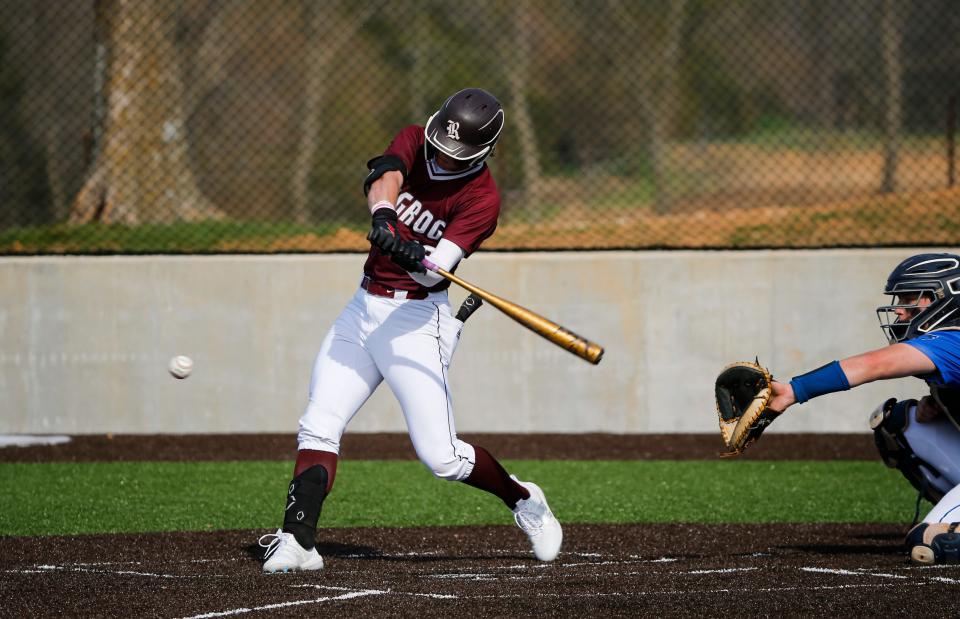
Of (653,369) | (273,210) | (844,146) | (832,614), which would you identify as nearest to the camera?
(832,614)

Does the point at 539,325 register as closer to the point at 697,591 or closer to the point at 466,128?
the point at 466,128

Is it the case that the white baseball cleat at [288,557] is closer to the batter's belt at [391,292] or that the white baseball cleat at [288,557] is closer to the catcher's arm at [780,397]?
the batter's belt at [391,292]

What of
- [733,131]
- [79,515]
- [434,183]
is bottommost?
[79,515]

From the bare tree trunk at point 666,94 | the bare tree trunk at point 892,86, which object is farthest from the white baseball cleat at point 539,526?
the bare tree trunk at point 666,94

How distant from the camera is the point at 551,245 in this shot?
11.7 metres

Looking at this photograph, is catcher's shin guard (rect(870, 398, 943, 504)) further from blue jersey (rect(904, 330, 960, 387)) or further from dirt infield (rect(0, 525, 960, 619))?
blue jersey (rect(904, 330, 960, 387))

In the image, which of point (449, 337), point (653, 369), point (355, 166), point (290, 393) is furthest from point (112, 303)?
point (355, 166)

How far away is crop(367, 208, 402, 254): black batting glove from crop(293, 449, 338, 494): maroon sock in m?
1.02

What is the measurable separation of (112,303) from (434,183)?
609 cm

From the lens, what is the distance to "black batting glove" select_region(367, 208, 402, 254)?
504 cm

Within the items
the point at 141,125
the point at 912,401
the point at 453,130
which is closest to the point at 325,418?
the point at 453,130

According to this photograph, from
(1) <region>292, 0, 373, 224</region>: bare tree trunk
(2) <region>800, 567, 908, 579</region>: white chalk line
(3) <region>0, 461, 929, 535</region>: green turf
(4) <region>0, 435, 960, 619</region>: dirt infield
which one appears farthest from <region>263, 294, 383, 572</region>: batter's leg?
(1) <region>292, 0, 373, 224</region>: bare tree trunk

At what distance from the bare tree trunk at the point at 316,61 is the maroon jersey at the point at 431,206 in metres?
13.4

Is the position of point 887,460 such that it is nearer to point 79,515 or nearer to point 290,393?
point 79,515
